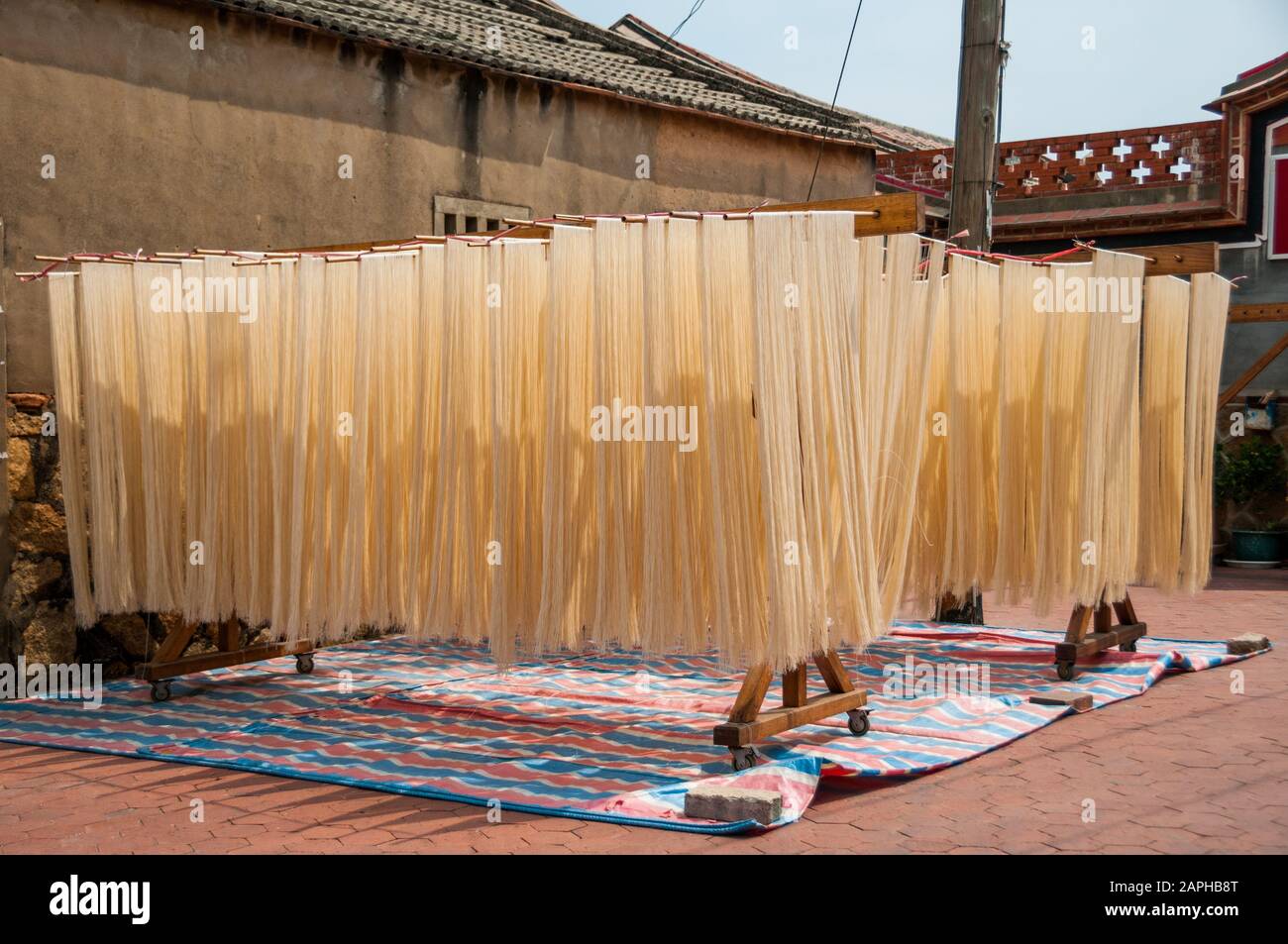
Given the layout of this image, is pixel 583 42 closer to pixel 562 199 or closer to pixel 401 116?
pixel 562 199

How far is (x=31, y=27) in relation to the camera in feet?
24.7

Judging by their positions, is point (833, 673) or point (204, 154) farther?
point (204, 154)

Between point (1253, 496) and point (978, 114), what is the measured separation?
25.4 feet

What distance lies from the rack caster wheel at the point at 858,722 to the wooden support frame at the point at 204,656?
290 centimetres

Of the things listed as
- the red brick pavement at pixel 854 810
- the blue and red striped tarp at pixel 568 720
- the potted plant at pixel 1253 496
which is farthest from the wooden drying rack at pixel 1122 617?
the potted plant at pixel 1253 496

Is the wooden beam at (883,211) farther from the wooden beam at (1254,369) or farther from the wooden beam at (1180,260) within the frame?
the wooden beam at (1254,369)

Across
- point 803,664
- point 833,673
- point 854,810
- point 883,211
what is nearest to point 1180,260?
point 883,211

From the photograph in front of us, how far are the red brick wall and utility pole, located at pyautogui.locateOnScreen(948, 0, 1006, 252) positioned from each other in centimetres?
602

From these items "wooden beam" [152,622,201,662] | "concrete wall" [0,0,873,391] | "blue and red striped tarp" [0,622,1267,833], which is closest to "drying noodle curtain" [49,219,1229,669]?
"wooden beam" [152,622,201,662]

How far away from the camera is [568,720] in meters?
6.59

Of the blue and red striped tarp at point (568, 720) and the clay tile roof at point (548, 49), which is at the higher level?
the clay tile roof at point (548, 49)

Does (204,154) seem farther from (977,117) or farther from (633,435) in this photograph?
(977,117)

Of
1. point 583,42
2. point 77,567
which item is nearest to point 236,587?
point 77,567

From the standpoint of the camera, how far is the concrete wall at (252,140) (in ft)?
24.8
